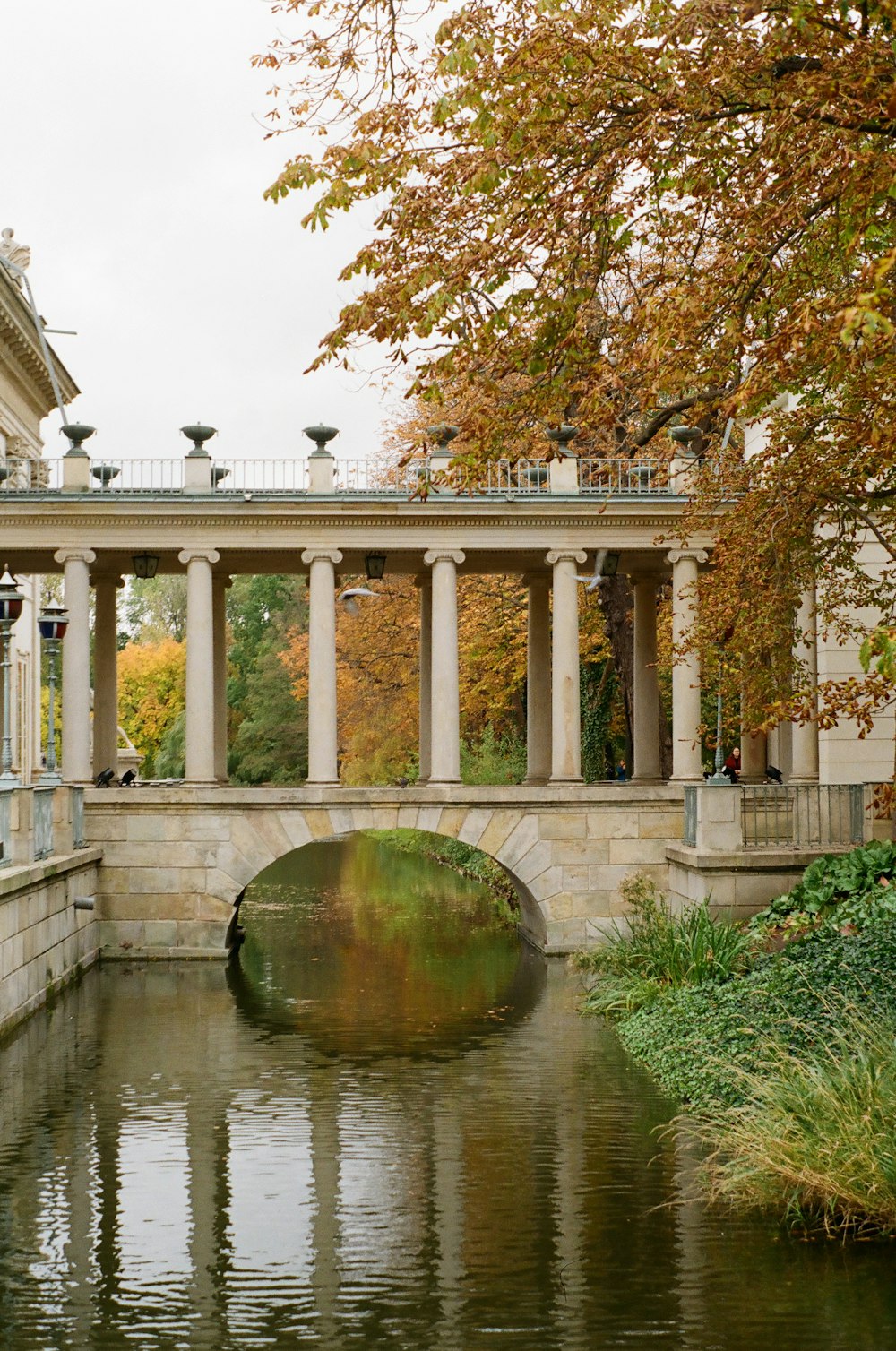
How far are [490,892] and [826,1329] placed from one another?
1238 inches

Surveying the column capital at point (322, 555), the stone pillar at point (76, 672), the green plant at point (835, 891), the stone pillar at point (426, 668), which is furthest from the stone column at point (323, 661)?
the green plant at point (835, 891)

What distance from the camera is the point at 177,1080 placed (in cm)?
1831

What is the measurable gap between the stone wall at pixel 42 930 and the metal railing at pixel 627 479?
10.6 meters

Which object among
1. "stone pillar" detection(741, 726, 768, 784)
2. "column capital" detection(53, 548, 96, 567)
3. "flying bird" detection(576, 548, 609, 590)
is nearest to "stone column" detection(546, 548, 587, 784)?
"flying bird" detection(576, 548, 609, 590)

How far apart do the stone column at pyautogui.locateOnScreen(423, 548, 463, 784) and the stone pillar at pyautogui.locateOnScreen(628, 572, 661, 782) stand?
4.82 m

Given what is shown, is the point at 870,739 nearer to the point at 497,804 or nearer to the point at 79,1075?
the point at 497,804

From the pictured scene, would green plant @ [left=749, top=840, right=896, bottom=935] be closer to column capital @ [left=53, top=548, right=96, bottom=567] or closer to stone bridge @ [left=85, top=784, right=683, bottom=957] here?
stone bridge @ [left=85, top=784, right=683, bottom=957]

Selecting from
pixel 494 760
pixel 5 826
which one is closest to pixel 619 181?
pixel 5 826

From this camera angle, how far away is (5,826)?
20.6m

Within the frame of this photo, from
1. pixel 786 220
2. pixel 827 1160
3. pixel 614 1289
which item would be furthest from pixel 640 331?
pixel 614 1289

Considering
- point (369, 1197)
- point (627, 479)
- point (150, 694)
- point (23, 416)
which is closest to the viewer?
point (369, 1197)

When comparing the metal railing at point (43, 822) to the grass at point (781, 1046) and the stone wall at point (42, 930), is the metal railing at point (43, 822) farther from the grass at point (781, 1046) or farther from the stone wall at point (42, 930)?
the grass at point (781, 1046)

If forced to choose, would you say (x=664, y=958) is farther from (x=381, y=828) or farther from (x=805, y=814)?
(x=381, y=828)

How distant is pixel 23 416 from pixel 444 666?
67.3ft
